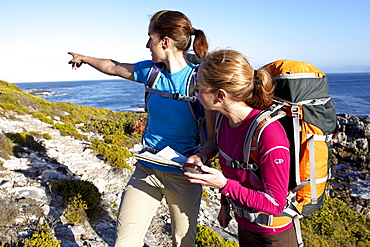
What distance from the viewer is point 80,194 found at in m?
5.11

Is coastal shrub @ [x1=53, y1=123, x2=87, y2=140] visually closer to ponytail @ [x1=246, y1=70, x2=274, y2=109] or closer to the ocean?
ponytail @ [x1=246, y1=70, x2=274, y2=109]

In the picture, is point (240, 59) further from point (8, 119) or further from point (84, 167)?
point (8, 119)

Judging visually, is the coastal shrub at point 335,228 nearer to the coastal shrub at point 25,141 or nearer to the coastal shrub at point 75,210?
the coastal shrub at point 75,210

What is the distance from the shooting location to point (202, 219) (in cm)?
588

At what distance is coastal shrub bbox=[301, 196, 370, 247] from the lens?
6444mm

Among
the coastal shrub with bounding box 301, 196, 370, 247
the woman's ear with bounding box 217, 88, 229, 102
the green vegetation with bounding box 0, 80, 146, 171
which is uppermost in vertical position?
the woman's ear with bounding box 217, 88, 229, 102

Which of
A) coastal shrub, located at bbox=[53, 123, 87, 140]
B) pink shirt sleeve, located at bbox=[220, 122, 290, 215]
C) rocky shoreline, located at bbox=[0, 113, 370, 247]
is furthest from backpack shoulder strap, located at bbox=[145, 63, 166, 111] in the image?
coastal shrub, located at bbox=[53, 123, 87, 140]

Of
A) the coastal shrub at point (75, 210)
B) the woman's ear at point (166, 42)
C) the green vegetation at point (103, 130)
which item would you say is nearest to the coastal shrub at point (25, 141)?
the green vegetation at point (103, 130)

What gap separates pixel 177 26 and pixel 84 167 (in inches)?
225

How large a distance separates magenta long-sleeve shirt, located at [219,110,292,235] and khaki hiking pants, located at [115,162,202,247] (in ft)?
2.30

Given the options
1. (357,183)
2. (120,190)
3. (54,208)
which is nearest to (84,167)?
(120,190)

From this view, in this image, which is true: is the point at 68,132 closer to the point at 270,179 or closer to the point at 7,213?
the point at 7,213

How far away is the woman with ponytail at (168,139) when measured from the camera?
2494 millimetres

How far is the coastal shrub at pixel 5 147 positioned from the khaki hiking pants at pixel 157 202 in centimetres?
517
